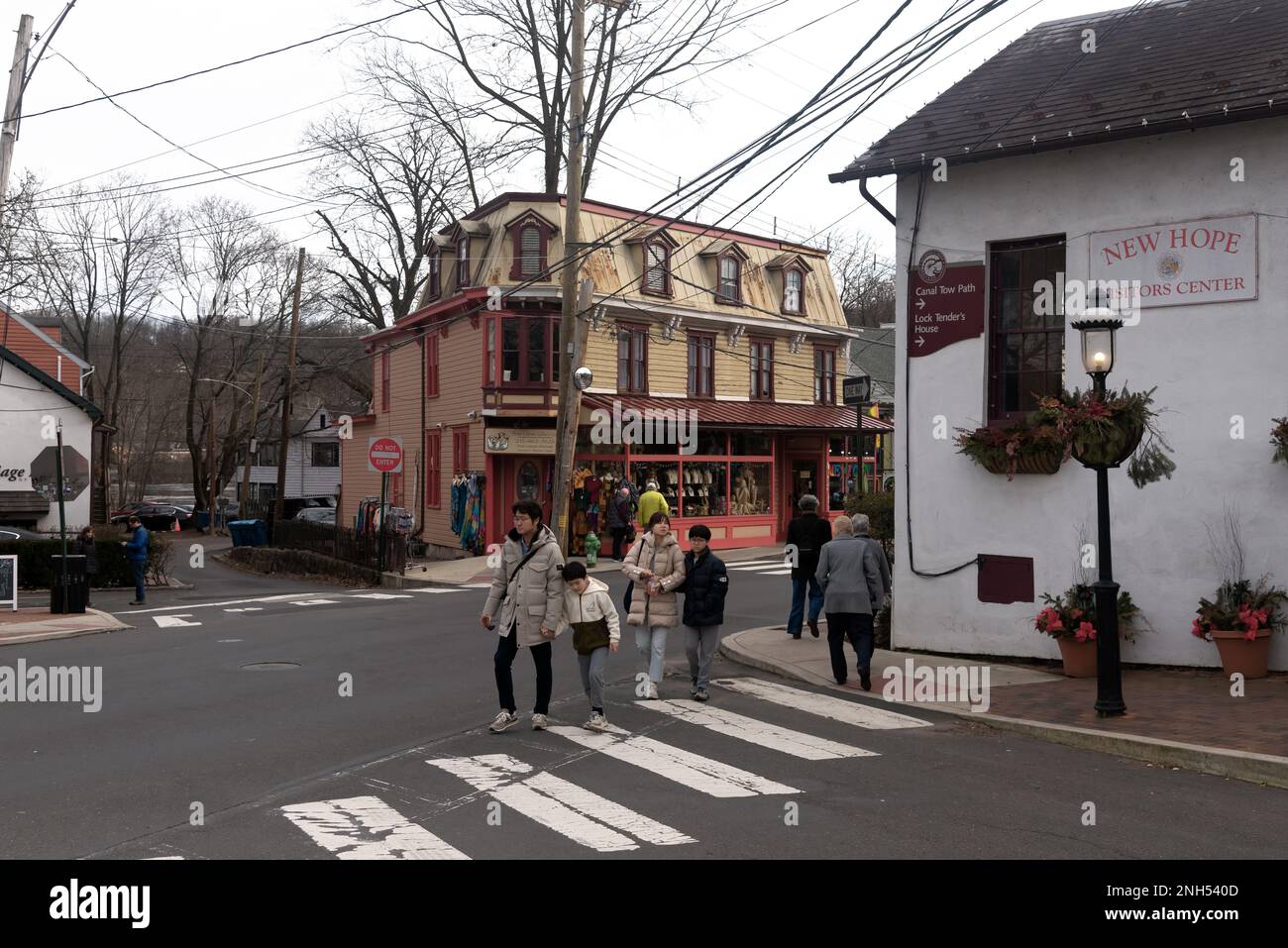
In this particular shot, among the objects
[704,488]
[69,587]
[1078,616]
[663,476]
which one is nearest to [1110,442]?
[1078,616]

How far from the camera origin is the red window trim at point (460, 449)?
100 ft

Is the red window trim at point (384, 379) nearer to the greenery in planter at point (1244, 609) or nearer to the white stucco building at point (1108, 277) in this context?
the white stucco building at point (1108, 277)

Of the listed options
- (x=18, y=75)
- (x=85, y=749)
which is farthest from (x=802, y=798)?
(x=18, y=75)

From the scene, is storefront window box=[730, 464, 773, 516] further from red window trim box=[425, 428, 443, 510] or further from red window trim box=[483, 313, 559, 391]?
red window trim box=[425, 428, 443, 510]

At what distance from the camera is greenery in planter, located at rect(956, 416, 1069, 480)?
1196 centimetres

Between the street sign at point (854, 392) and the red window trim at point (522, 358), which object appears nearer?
the street sign at point (854, 392)

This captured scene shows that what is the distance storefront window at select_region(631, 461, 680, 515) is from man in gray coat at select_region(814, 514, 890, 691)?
726 inches

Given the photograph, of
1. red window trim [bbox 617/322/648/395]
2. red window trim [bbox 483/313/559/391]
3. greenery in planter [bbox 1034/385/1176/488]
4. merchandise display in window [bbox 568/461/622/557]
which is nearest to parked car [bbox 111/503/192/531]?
red window trim [bbox 483/313/559/391]

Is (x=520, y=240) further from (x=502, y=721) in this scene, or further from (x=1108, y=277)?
(x=502, y=721)

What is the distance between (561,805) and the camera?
284 inches

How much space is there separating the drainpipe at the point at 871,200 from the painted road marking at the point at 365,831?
363 inches

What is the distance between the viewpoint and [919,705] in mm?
10711

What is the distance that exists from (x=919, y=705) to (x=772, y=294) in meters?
25.2

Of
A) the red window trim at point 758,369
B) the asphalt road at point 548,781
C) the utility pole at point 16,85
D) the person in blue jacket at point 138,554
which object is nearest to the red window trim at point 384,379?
the red window trim at point 758,369
